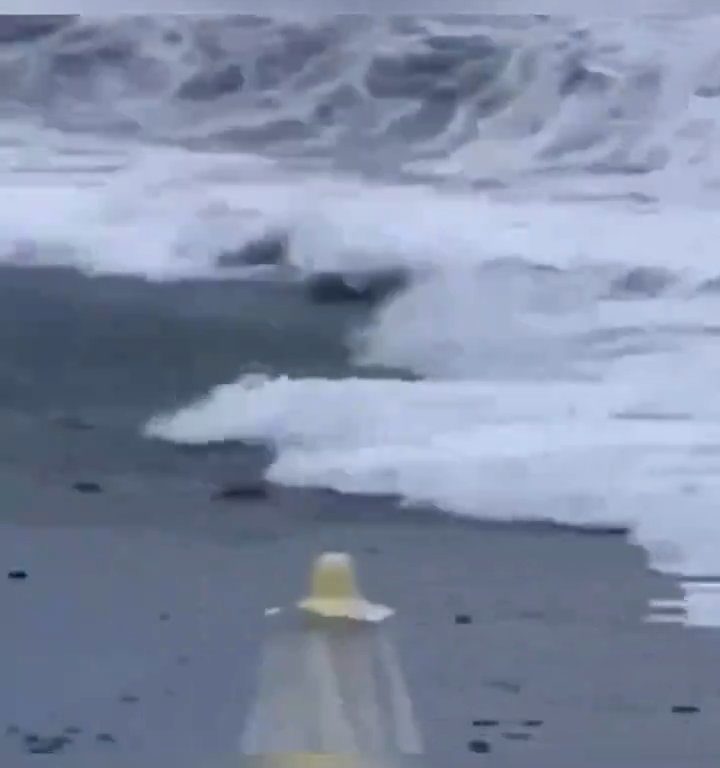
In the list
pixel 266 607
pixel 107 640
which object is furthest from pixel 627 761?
pixel 107 640

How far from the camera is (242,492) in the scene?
95 cm

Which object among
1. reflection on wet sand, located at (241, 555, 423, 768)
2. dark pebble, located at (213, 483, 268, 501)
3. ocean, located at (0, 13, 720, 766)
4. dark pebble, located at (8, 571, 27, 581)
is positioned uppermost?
ocean, located at (0, 13, 720, 766)

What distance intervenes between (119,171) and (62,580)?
1.09 ft

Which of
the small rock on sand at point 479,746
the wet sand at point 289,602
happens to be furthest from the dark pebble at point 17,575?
the small rock on sand at point 479,746

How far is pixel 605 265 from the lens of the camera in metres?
0.97

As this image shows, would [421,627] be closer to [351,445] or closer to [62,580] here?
[351,445]

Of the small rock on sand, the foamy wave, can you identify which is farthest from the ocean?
the small rock on sand

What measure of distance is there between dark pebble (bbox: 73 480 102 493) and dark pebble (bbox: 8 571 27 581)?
3.0 inches

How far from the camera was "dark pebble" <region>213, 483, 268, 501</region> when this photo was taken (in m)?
0.95

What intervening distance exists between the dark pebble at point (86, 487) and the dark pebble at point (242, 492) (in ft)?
0.31

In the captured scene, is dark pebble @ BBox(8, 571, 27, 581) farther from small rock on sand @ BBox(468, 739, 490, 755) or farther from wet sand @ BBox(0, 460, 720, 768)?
small rock on sand @ BBox(468, 739, 490, 755)

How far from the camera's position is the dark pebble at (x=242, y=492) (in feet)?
3.10

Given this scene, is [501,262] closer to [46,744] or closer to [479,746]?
[479,746]

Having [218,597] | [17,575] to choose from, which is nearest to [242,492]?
[218,597]
